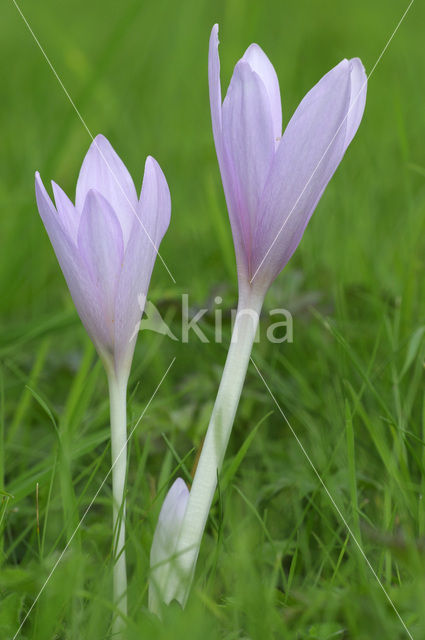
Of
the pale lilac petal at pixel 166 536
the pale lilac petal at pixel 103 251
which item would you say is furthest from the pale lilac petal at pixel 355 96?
the pale lilac petal at pixel 166 536

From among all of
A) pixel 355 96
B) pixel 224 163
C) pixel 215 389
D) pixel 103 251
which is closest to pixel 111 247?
pixel 103 251

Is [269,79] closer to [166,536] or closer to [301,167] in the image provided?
[301,167]

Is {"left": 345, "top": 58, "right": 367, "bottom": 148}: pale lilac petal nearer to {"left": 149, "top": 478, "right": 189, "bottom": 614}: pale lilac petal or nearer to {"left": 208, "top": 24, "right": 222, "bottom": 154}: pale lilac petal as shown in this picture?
{"left": 208, "top": 24, "right": 222, "bottom": 154}: pale lilac petal

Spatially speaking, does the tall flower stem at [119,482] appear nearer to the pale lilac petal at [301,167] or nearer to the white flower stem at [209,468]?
the white flower stem at [209,468]

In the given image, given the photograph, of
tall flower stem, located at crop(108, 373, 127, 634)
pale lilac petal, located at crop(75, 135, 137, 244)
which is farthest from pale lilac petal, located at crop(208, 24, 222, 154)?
tall flower stem, located at crop(108, 373, 127, 634)

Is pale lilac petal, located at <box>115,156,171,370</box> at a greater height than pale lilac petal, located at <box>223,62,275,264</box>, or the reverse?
pale lilac petal, located at <box>223,62,275,264</box>

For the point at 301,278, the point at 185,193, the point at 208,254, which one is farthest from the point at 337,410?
the point at 185,193

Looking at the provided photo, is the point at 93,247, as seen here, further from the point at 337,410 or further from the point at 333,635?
→ the point at 337,410
